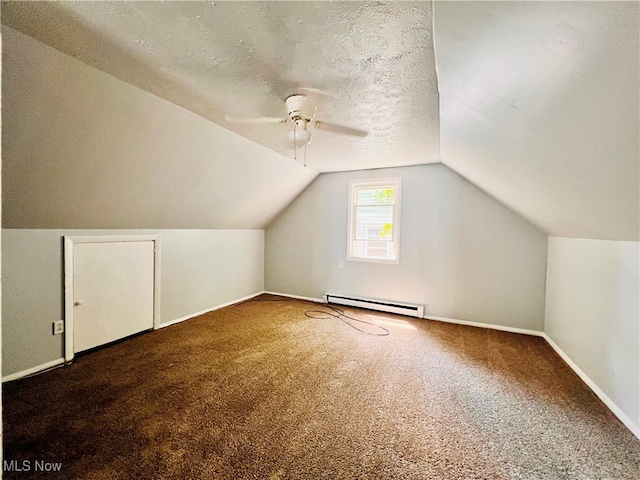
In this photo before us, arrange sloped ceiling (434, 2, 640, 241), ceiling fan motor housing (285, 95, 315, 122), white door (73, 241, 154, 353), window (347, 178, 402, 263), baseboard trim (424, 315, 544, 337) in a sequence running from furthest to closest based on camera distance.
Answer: window (347, 178, 402, 263), baseboard trim (424, 315, 544, 337), white door (73, 241, 154, 353), ceiling fan motor housing (285, 95, 315, 122), sloped ceiling (434, 2, 640, 241)

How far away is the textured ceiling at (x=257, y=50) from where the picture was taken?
48.3 inches

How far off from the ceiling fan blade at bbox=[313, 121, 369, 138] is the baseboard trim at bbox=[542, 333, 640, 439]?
9.07ft

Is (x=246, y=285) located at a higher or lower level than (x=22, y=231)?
lower

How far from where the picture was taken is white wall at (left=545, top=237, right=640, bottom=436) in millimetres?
1801

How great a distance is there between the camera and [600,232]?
81.2 inches

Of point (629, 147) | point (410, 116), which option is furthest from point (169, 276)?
point (629, 147)

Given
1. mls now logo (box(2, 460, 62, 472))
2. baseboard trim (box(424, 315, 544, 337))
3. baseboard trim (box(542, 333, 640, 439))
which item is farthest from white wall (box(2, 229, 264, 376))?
baseboard trim (box(542, 333, 640, 439))

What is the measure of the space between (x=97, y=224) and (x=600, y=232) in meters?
4.22

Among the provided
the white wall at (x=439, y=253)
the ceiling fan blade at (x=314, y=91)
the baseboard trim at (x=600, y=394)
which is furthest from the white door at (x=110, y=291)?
the baseboard trim at (x=600, y=394)

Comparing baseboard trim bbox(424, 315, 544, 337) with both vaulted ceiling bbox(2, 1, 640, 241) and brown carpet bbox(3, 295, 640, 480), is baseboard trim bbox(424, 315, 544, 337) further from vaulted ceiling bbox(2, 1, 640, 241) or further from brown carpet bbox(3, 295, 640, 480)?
vaulted ceiling bbox(2, 1, 640, 241)

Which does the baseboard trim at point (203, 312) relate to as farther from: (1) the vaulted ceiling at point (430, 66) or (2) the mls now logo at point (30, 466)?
(1) the vaulted ceiling at point (430, 66)

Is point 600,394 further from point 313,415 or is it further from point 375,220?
point 375,220

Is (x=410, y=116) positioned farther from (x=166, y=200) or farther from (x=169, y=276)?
(x=169, y=276)

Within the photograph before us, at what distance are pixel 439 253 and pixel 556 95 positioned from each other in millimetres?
2656
